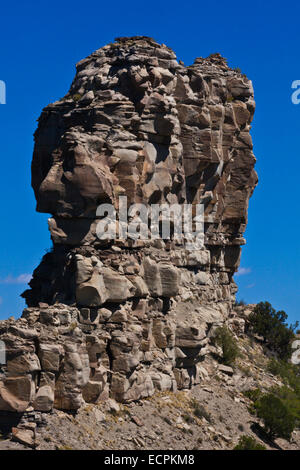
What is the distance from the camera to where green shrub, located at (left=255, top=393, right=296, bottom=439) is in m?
58.1

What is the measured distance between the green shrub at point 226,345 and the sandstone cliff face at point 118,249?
0.96 m

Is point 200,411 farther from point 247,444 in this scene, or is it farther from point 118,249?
point 118,249

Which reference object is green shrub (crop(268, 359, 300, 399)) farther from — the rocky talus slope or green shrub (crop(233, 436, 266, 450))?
green shrub (crop(233, 436, 266, 450))

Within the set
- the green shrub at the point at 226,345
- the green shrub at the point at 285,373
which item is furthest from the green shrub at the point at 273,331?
the green shrub at the point at 226,345

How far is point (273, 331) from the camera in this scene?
3182 inches

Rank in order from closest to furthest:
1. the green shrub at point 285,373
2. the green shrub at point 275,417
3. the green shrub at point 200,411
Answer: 1. the green shrub at point 200,411
2. the green shrub at point 275,417
3. the green shrub at point 285,373

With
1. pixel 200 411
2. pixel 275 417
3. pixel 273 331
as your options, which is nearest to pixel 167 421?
pixel 200 411

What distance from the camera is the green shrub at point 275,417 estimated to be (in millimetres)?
58062

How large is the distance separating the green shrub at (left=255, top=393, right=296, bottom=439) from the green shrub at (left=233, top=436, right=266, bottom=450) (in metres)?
4.87

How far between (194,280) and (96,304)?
725 inches

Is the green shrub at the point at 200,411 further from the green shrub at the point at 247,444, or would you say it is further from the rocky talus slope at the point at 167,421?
the green shrub at the point at 247,444

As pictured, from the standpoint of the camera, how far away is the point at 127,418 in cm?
4597

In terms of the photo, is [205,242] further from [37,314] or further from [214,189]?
[37,314]

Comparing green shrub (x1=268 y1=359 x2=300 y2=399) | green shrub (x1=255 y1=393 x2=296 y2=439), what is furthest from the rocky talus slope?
green shrub (x1=268 y1=359 x2=300 y2=399)
